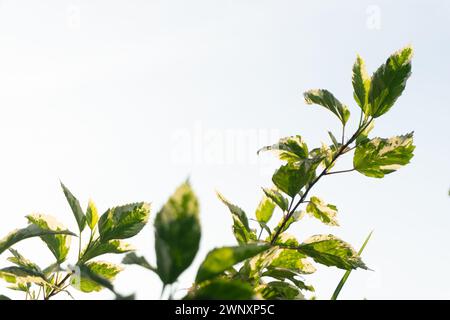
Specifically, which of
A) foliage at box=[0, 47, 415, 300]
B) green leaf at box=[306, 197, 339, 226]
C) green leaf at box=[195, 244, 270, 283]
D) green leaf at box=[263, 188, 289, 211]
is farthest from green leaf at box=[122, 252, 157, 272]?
green leaf at box=[306, 197, 339, 226]

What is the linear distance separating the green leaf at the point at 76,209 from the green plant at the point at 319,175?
38 centimetres

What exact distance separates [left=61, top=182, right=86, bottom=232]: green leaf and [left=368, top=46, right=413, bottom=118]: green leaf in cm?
87

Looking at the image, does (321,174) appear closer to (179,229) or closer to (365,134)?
(365,134)

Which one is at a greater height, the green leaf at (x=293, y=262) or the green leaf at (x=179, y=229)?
the green leaf at (x=179, y=229)

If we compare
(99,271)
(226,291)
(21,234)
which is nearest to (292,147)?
(99,271)

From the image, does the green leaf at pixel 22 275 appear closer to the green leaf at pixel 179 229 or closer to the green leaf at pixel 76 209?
the green leaf at pixel 76 209

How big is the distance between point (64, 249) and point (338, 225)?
811 millimetres

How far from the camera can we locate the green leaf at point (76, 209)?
1217 mm

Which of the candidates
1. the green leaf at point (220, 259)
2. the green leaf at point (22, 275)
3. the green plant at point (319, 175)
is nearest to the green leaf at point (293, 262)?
the green plant at point (319, 175)

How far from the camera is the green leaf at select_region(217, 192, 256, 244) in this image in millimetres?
1310

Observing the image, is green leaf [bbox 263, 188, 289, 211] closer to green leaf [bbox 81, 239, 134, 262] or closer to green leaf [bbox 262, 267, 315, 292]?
green leaf [bbox 262, 267, 315, 292]

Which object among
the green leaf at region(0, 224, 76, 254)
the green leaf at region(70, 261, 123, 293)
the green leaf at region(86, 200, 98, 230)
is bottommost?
the green leaf at region(70, 261, 123, 293)
